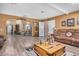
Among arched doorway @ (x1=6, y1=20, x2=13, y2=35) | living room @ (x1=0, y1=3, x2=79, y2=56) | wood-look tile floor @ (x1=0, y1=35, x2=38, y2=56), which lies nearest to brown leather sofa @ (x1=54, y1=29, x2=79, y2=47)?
living room @ (x1=0, y1=3, x2=79, y2=56)

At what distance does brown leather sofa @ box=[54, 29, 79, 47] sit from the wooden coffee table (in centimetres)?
15

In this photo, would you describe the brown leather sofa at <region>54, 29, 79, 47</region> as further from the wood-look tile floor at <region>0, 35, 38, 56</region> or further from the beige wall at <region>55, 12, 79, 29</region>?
the wood-look tile floor at <region>0, 35, 38, 56</region>

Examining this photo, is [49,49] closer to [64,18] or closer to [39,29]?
[39,29]

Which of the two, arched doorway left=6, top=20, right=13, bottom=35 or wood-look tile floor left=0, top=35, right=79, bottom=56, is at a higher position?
arched doorway left=6, top=20, right=13, bottom=35

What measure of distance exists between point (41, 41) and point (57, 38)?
41 centimetres

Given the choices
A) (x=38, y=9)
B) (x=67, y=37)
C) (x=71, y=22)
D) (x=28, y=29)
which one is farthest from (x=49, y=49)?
(x=38, y=9)

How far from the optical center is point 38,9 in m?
2.85

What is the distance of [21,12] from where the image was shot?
279 centimetres

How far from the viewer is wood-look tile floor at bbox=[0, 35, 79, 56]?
2.74m

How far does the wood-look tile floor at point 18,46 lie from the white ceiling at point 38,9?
0.57 metres

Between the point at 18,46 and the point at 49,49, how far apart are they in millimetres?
738

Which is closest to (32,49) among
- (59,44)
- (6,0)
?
(59,44)

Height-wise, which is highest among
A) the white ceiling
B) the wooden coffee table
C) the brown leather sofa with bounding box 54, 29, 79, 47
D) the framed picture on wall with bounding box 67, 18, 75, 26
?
the white ceiling

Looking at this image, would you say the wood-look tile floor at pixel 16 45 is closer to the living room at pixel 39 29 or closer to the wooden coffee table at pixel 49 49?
the living room at pixel 39 29
